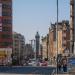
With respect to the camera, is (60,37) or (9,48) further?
(60,37)

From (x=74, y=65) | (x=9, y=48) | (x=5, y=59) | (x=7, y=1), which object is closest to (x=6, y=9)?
(x=7, y=1)

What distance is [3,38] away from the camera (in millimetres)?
146125

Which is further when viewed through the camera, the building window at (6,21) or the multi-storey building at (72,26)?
the building window at (6,21)

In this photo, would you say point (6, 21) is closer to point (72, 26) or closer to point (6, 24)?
point (6, 24)

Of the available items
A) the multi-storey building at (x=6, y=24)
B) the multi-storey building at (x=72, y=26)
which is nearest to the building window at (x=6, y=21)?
the multi-storey building at (x=6, y=24)

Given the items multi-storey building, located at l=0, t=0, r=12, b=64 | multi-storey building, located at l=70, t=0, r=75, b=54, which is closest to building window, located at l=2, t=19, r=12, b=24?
multi-storey building, located at l=0, t=0, r=12, b=64

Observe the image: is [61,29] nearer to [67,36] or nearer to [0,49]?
[67,36]

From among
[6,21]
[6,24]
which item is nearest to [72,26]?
[6,24]

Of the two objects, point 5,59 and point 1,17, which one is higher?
point 1,17

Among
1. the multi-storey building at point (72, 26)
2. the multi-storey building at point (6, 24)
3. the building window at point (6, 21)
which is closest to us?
the multi-storey building at point (72, 26)

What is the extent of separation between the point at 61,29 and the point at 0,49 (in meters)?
28.0

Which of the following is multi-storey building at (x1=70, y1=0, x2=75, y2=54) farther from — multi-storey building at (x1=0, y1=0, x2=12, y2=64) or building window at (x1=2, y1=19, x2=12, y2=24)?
building window at (x1=2, y1=19, x2=12, y2=24)

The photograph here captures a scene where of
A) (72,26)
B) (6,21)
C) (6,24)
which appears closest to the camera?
(72,26)

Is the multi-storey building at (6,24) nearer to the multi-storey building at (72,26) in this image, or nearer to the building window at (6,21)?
the building window at (6,21)
